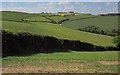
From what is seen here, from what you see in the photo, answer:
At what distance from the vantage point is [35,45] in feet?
139

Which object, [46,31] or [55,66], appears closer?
[55,66]

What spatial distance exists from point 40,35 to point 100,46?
1208 centimetres

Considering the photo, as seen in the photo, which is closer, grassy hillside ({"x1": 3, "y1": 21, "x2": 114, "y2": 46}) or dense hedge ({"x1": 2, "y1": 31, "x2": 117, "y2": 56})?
dense hedge ({"x1": 2, "y1": 31, "x2": 117, "y2": 56})

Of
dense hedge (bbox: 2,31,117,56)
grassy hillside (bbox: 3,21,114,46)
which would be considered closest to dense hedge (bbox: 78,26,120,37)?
grassy hillside (bbox: 3,21,114,46)

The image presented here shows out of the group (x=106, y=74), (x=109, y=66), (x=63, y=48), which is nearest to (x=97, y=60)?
(x=109, y=66)

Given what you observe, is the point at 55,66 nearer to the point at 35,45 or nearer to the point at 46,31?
the point at 35,45

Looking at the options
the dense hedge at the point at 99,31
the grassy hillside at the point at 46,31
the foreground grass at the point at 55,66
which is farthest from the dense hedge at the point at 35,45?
the dense hedge at the point at 99,31

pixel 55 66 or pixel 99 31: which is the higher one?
pixel 99 31

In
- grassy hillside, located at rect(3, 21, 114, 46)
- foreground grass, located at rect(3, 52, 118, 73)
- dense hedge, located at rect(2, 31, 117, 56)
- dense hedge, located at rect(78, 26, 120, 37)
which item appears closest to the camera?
foreground grass, located at rect(3, 52, 118, 73)

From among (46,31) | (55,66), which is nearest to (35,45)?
(46,31)

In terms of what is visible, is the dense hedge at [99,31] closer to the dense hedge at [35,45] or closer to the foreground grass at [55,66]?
the dense hedge at [35,45]

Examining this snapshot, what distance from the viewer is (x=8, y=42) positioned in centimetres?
3788

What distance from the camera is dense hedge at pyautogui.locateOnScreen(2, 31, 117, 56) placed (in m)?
37.7

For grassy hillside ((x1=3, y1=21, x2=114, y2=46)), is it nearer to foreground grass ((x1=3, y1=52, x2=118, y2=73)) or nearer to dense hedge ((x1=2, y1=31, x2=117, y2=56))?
dense hedge ((x1=2, y1=31, x2=117, y2=56))
